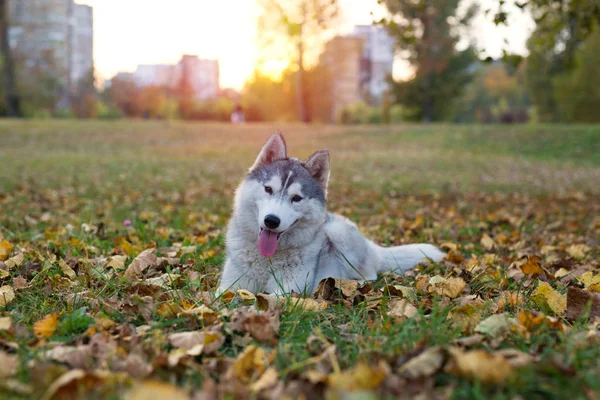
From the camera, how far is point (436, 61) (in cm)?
4791

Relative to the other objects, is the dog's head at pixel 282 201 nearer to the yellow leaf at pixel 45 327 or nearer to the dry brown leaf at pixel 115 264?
the dry brown leaf at pixel 115 264

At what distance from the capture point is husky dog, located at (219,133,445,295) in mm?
3871

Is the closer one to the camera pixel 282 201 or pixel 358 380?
pixel 358 380

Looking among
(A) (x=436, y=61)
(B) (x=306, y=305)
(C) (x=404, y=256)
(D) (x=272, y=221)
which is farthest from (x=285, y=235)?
(A) (x=436, y=61)

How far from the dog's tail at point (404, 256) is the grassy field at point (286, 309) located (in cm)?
17

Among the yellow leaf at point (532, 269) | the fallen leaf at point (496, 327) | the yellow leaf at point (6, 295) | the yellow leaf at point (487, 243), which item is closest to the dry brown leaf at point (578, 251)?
the yellow leaf at point (487, 243)

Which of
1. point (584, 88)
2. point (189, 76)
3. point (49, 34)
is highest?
point (49, 34)

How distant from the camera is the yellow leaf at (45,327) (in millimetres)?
2721

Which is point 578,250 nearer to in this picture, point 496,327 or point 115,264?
point 496,327

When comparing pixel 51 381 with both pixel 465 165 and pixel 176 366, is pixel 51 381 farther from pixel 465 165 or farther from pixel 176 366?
pixel 465 165

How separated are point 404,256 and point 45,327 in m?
3.04

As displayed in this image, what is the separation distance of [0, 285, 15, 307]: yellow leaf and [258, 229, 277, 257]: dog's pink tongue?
161cm

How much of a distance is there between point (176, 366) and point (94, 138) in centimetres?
2615

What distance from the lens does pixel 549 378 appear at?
212cm
